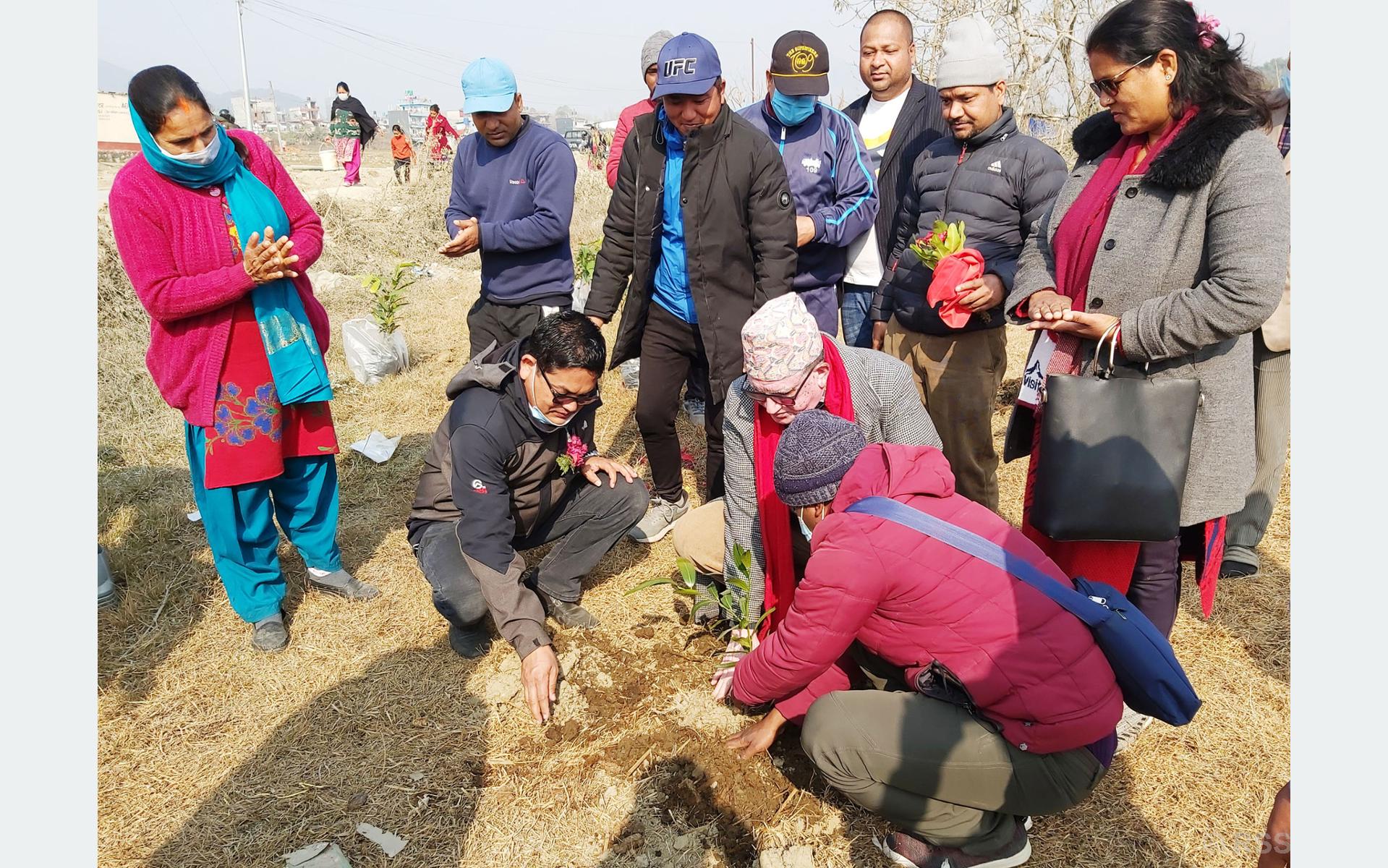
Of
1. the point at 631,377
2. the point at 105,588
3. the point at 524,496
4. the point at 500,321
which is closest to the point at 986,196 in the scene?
the point at 524,496

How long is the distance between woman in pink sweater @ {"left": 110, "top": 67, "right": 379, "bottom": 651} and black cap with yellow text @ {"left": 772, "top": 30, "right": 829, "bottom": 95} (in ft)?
6.70

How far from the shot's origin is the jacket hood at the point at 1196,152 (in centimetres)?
190

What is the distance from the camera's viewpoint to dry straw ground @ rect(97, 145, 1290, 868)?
224 centimetres

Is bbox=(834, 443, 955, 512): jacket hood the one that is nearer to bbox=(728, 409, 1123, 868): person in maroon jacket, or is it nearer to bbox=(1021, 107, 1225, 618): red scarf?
bbox=(728, 409, 1123, 868): person in maroon jacket

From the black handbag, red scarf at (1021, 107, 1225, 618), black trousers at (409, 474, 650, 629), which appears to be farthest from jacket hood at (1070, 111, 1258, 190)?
black trousers at (409, 474, 650, 629)

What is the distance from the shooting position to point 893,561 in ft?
5.96

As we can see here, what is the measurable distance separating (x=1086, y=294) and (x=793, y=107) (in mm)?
1880

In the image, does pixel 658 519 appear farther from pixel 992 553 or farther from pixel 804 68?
pixel 992 553

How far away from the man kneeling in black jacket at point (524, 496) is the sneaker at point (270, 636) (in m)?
0.62

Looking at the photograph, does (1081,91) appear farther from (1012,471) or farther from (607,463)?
(607,463)

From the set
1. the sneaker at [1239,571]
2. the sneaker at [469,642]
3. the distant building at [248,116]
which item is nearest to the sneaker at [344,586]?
the sneaker at [469,642]

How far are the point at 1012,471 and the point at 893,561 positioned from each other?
10.1ft

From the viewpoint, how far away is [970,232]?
2.97 metres

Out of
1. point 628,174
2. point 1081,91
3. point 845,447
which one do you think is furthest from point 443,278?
point 845,447
